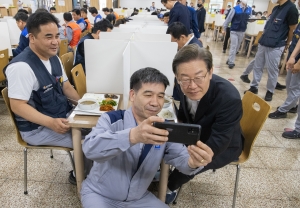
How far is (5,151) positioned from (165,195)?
1.53 metres

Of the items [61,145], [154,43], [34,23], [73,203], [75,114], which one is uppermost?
[34,23]

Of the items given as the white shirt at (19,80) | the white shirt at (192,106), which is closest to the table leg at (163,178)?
the white shirt at (192,106)

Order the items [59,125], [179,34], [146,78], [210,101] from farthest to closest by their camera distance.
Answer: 1. [179,34]
2. [59,125]
3. [210,101]
4. [146,78]

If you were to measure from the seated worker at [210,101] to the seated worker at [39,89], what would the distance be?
0.74 m

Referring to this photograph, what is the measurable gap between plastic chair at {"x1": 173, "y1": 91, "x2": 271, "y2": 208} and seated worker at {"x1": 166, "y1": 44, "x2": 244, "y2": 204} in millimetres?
110

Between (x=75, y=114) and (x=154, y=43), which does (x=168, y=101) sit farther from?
(x=75, y=114)

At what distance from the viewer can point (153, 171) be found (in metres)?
1.12

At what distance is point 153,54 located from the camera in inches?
69.3

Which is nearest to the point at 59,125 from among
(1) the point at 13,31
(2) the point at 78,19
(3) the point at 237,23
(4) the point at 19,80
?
(4) the point at 19,80

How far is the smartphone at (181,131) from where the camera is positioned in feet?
2.50

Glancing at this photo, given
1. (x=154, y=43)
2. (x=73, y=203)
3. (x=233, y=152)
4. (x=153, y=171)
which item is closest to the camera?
(x=153, y=171)

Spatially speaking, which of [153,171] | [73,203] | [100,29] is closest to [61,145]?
[73,203]

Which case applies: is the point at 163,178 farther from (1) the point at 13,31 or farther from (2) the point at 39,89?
(1) the point at 13,31

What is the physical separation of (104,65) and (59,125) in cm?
62
